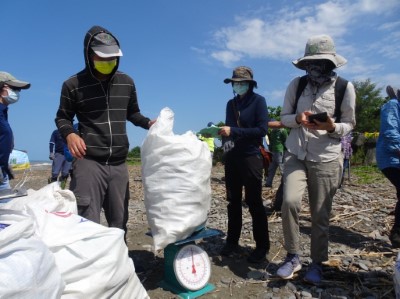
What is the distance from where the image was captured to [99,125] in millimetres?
3184

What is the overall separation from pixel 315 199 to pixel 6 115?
13.1 feet

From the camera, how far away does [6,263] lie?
1.68 metres

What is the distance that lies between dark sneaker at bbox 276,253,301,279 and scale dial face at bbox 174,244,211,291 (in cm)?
65

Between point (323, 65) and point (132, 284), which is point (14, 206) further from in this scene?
point (323, 65)

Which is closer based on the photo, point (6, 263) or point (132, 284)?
point (6, 263)

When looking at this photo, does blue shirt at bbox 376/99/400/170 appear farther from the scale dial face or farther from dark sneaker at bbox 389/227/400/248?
the scale dial face

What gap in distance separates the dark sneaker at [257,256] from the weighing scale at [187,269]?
777 mm

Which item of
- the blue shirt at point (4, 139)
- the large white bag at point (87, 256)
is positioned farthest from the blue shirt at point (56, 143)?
the large white bag at point (87, 256)

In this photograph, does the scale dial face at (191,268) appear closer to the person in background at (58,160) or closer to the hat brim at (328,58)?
the hat brim at (328,58)

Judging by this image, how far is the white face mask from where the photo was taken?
4809 millimetres

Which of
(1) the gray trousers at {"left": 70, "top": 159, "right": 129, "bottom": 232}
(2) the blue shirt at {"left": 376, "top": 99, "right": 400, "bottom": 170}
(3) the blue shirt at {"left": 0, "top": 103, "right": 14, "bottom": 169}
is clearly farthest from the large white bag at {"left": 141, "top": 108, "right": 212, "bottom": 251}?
(2) the blue shirt at {"left": 376, "top": 99, "right": 400, "bottom": 170}

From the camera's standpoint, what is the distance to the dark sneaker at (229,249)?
158 inches

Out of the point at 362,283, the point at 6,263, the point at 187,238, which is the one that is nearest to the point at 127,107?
the point at 187,238

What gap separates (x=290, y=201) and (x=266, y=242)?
981 mm
